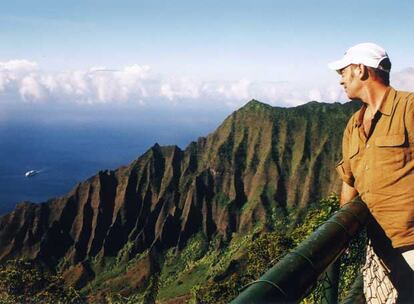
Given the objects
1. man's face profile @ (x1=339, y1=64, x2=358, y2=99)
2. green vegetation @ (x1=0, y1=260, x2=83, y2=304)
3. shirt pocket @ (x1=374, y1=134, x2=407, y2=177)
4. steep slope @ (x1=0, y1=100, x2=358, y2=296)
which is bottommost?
steep slope @ (x1=0, y1=100, x2=358, y2=296)

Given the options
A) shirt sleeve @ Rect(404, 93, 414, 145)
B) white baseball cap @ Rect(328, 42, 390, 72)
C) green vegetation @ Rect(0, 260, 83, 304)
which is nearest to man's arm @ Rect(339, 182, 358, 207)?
shirt sleeve @ Rect(404, 93, 414, 145)

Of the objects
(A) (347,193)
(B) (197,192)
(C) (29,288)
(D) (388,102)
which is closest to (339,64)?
(D) (388,102)

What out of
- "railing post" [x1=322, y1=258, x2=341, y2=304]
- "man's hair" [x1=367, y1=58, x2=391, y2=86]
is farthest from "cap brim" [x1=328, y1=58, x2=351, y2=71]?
"railing post" [x1=322, y1=258, x2=341, y2=304]

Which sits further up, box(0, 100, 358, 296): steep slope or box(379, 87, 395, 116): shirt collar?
box(379, 87, 395, 116): shirt collar

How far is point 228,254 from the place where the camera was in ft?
509

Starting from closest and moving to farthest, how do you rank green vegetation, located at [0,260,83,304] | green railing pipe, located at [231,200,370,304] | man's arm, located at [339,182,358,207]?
green railing pipe, located at [231,200,370,304] → man's arm, located at [339,182,358,207] → green vegetation, located at [0,260,83,304]

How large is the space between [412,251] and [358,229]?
709mm

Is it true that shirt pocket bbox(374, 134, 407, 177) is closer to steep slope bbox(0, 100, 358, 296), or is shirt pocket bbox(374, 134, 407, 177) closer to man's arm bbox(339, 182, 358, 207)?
man's arm bbox(339, 182, 358, 207)

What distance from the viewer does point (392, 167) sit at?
4770 mm

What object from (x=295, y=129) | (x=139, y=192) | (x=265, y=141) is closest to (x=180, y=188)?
(x=139, y=192)

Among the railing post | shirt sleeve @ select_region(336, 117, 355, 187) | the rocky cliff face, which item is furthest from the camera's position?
the rocky cliff face

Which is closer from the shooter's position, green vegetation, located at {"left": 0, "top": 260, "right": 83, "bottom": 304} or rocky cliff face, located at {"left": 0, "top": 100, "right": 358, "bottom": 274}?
green vegetation, located at {"left": 0, "top": 260, "right": 83, "bottom": 304}

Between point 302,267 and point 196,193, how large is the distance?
180 metres

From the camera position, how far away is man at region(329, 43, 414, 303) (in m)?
4.70
